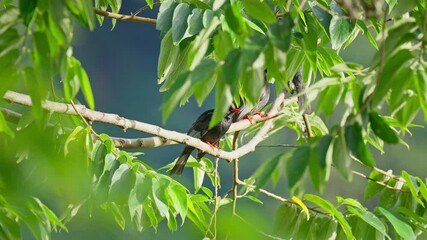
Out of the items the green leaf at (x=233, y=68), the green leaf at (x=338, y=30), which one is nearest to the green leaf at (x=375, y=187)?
the green leaf at (x=338, y=30)

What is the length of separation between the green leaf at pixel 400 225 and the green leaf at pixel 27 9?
102cm

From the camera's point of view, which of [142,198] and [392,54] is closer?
[392,54]

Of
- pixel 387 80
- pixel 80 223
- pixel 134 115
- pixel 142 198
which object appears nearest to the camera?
pixel 387 80

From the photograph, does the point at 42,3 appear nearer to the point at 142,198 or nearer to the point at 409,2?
the point at 409,2

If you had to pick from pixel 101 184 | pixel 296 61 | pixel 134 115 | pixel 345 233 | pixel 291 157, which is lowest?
pixel 134 115

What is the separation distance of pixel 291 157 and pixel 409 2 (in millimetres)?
222

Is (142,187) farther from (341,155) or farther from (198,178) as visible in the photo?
(341,155)

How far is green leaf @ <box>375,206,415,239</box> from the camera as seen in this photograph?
5.56 ft

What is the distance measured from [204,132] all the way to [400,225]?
105 centimetres

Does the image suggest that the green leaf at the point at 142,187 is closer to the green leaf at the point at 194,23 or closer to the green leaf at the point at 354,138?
the green leaf at the point at 194,23

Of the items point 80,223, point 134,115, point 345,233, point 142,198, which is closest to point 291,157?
point 142,198

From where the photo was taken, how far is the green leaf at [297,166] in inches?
34.4

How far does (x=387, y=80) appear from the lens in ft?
2.80

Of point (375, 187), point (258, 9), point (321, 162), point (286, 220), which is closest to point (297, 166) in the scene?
point (321, 162)
